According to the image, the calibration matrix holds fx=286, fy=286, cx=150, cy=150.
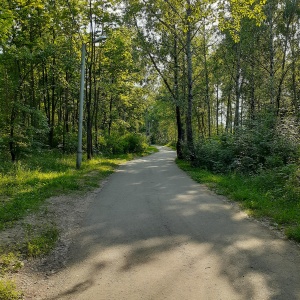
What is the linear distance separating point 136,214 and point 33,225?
235cm

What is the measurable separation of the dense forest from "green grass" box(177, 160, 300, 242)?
22.4 inches

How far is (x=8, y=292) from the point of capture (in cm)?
346

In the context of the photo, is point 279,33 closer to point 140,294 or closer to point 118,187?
point 118,187

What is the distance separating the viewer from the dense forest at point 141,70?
12.9m

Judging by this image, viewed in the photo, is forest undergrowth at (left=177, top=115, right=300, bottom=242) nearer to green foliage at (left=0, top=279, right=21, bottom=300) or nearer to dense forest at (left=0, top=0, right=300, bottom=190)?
dense forest at (left=0, top=0, right=300, bottom=190)

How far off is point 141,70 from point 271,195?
19.1 metres

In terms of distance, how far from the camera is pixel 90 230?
596 centimetres

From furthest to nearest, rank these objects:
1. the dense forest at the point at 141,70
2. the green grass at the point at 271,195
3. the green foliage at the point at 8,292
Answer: the dense forest at the point at 141,70
the green grass at the point at 271,195
the green foliage at the point at 8,292

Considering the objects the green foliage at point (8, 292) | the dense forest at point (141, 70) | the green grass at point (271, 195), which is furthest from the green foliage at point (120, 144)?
the green foliage at point (8, 292)

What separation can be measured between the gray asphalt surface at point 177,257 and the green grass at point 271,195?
48 centimetres

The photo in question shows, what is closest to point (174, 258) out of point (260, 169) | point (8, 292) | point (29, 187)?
point (8, 292)

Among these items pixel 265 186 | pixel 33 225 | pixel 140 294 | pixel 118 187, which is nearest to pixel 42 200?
pixel 33 225

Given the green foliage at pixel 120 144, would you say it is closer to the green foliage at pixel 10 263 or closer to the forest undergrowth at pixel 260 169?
the forest undergrowth at pixel 260 169

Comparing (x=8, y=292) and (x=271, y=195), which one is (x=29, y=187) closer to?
(x=8, y=292)
